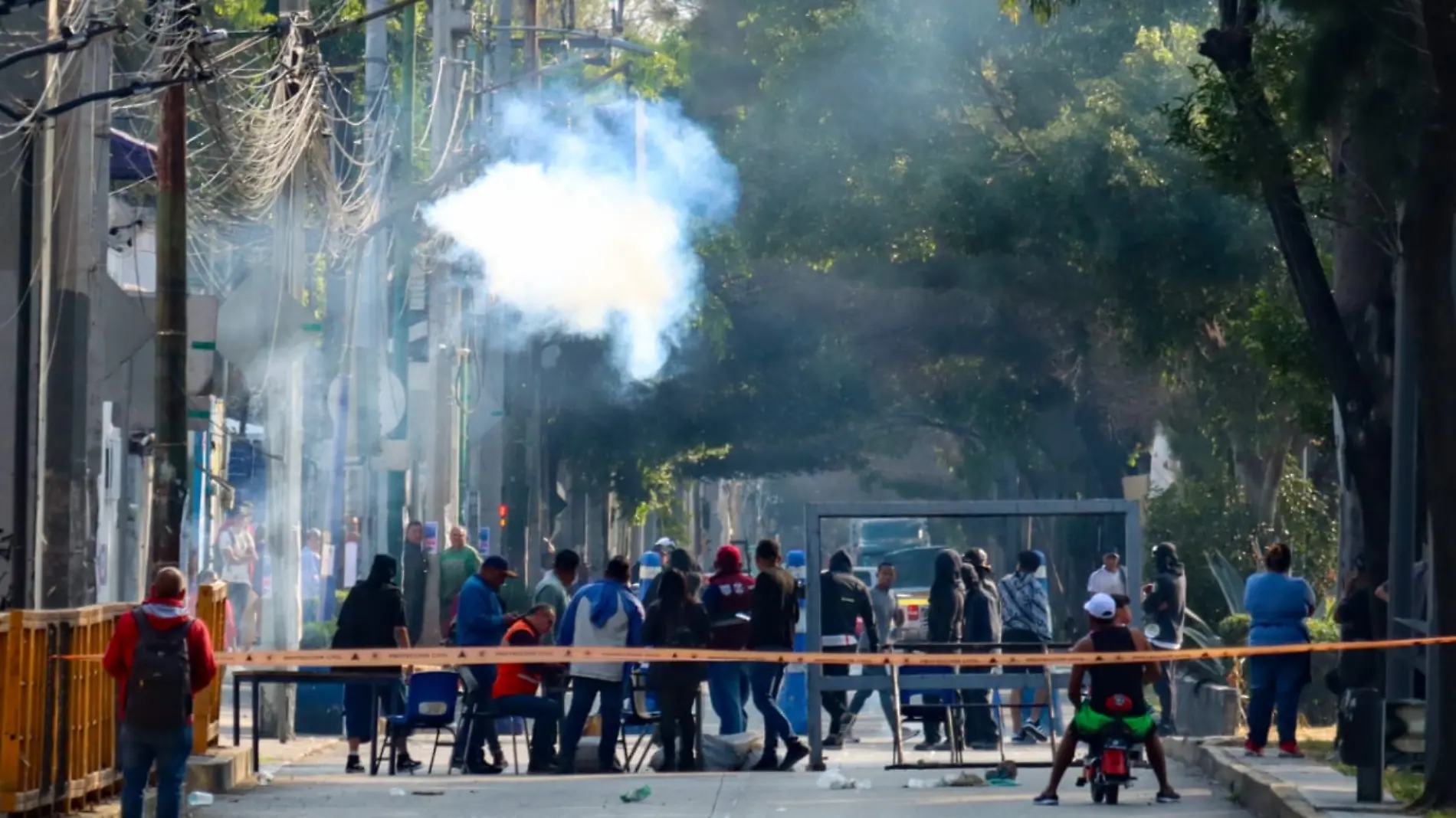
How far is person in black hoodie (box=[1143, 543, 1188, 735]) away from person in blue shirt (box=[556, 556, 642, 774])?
5.41m

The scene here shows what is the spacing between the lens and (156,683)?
11.4m

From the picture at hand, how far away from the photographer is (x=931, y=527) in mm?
79062

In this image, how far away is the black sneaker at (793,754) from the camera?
56.7 feet

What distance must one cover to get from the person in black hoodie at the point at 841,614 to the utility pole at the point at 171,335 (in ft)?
18.8

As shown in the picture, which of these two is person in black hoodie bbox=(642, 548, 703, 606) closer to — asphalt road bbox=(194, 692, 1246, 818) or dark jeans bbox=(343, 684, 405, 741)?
asphalt road bbox=(194, 692, 1246, 818)

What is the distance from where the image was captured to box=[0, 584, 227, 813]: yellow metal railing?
38.1ft

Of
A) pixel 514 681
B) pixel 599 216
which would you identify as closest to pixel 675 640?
pixel 514 681

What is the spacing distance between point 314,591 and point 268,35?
12.4 m

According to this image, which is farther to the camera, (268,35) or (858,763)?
(858,763)

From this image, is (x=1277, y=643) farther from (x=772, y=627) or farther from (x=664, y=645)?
(x=664, y=645)

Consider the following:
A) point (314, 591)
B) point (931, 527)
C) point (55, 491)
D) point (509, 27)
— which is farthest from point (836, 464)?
point (55, 491)

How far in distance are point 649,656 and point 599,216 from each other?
976 inches

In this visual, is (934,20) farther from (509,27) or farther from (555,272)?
(555,272)

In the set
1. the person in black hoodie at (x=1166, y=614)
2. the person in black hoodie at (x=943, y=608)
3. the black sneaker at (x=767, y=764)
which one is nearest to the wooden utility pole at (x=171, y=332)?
the black sneaker at (x=767, y=764)
